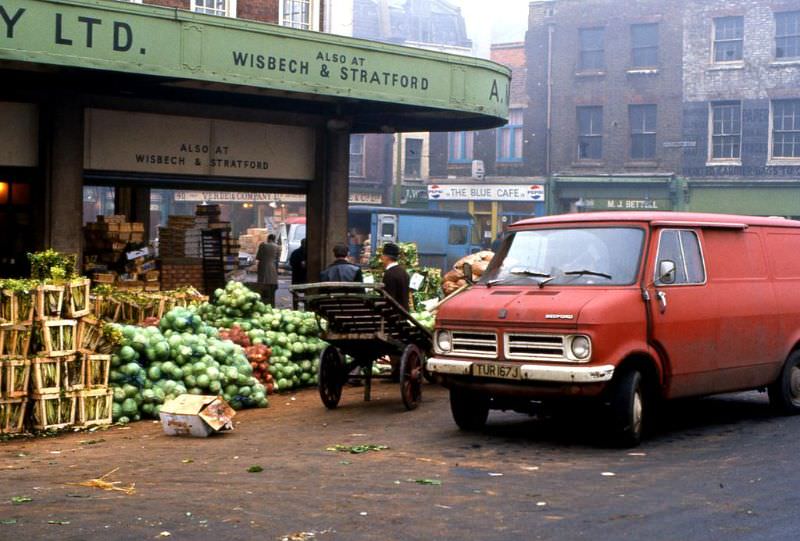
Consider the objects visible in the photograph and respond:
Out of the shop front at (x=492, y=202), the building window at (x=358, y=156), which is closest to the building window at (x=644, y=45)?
the shop front at (x=492, y=202)

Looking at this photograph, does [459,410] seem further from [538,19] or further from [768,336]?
[538,19]

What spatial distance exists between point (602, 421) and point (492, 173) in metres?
44.5

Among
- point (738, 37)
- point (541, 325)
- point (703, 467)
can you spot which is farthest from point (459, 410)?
point (738, 37)

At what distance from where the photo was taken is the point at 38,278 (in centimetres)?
1241

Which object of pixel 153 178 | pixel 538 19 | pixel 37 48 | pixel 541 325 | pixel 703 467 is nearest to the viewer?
pixel 703 467

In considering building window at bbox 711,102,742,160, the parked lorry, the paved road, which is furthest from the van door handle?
building window at bbox 711,102,742,160

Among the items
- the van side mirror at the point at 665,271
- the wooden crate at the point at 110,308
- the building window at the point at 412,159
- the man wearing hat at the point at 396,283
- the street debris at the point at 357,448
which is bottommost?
the street debris at the point at 357,448

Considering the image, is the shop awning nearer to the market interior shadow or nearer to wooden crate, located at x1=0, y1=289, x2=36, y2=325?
wooden crate, located at x1=0, y1=289, x2=36, y2=325

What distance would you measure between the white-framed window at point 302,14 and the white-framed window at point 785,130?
2748 cm

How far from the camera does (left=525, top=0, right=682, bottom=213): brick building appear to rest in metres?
Result: 48.6

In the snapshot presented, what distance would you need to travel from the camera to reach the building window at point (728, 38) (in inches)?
1848

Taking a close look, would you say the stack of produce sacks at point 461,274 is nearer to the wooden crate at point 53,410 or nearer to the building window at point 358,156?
the wooden crate at point 53,410

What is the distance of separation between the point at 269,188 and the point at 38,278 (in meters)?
8.58

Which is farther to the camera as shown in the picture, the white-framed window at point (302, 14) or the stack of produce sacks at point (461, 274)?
the white-framed window at point (302, 14)
